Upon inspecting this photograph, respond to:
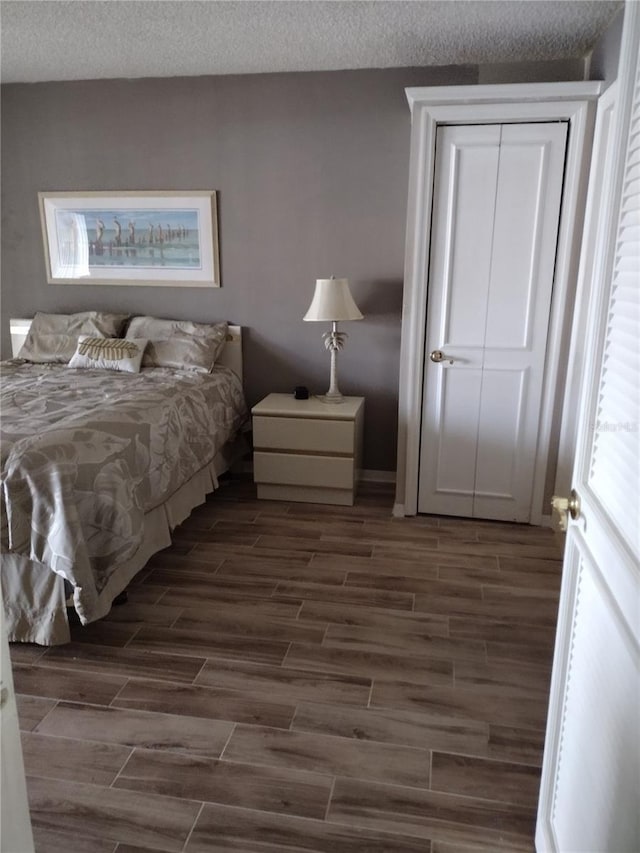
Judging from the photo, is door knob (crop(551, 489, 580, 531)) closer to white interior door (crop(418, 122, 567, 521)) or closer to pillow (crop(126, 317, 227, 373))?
white interior door (crop(418, 122, 567, 521))

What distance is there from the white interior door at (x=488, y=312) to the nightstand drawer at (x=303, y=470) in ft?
1.43

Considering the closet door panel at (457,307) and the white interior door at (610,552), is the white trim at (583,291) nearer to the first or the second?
the closet door panel at (457,307)

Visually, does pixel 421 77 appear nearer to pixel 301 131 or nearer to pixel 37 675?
pixel 301 131

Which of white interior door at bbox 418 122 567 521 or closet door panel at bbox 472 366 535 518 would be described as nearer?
white interior door at bbox 418 122 567 521

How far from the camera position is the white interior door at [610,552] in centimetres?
93

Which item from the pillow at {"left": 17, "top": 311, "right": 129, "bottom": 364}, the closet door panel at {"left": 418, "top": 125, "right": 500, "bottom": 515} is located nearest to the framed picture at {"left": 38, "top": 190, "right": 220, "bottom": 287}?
the pillow at {"left": 17, "top": 311, "right": 129, "bottom": 364}

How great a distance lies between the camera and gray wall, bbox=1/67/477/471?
3459 mm

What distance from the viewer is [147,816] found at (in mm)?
1553

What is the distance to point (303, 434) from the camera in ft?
11.2

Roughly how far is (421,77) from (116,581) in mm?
3011

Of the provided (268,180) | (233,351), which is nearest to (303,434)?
(233,351)

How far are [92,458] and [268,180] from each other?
7.12ft

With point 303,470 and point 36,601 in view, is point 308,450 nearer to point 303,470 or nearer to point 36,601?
point 303,470

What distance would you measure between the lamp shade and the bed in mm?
742
